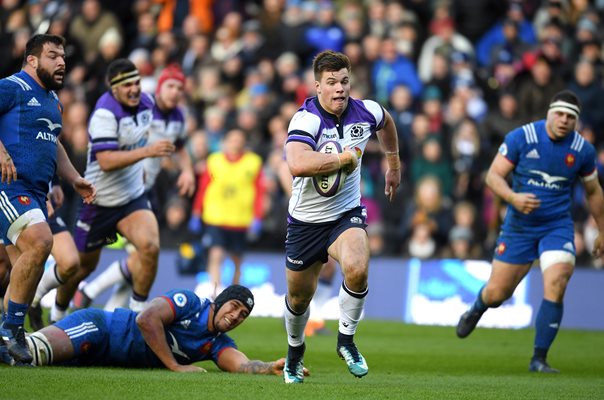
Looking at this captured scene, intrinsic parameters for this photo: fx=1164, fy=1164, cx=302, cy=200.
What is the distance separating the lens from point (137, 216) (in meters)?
13.3

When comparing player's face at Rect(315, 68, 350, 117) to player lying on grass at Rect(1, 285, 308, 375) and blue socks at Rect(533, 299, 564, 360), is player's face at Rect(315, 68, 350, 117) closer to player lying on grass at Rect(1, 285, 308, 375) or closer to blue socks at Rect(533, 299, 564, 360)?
player lying on grass at Rect(1, 285, 308, 375)

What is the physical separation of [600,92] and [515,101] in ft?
4.97

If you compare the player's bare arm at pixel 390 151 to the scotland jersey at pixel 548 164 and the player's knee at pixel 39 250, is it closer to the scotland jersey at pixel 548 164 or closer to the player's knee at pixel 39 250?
the scotland jersey at pixel 548 164

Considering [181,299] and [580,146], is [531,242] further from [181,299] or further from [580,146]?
[181,299]

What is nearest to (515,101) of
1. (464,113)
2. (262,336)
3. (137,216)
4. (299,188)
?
(464,113)

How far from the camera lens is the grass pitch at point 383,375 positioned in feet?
29.3

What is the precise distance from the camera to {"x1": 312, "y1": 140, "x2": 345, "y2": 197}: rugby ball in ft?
31.8

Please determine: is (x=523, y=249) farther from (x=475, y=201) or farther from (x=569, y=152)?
(x=475, y=201)

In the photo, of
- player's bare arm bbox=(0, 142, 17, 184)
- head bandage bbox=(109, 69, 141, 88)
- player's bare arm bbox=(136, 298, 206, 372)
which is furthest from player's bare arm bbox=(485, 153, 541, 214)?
player's bare arm bbox=(0, 142, 17, 184)

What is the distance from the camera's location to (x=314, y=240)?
9875 millimetres

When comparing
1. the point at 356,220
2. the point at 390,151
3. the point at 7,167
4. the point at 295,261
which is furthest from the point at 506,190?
Result: the point at 7,167

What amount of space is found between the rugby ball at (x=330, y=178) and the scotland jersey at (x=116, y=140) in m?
3.89

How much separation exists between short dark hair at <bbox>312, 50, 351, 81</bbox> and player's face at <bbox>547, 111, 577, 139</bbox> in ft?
12.3

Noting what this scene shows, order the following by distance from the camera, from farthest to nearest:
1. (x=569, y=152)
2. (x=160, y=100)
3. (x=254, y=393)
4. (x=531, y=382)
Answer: (x=160, y=100) < (x=569, y=152) < (x=531, y=382) < (x=254, y=393)
